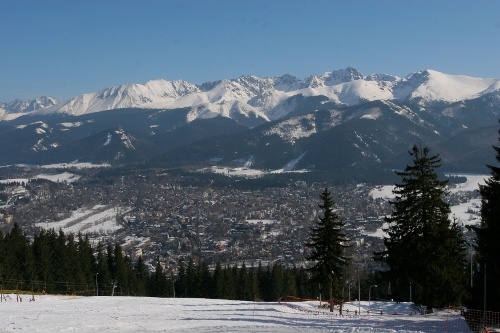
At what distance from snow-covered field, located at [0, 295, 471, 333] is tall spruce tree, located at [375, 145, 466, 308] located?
1558mm

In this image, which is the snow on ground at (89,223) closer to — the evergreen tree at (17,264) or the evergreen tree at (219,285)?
the evergreen tree at (219,285)

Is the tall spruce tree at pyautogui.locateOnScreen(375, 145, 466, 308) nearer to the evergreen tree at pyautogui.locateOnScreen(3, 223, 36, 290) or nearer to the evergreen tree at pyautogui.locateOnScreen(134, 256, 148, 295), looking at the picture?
the evergreen tree at pyautogui.locateOnScreen(3, 223, 36, 290)

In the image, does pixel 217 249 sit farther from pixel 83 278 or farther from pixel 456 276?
pixel 456 276

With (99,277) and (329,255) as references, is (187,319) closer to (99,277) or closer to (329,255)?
(329,255)

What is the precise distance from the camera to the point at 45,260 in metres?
61.0

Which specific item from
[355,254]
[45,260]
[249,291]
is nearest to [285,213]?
[355,254]

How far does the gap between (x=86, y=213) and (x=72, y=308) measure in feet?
527

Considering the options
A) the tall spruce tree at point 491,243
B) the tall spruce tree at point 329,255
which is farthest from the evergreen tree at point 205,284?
the tall spruce tree at point 491,243

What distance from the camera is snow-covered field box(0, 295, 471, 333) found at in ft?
87.8

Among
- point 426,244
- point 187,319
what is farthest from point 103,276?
point 426,244

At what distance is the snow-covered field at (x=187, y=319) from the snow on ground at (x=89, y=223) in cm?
11360

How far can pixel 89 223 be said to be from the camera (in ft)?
551

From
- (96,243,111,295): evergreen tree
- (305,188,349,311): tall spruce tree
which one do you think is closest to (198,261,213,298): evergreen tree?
(96,243,111,295): evergreen tree

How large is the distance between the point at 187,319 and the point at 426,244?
→ 13971mm
